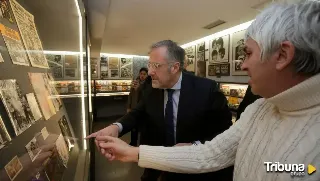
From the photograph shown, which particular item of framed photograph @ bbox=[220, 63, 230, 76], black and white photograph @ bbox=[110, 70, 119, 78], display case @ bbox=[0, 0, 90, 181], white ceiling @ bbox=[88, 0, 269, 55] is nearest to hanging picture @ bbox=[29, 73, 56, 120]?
display case @ bbox=[0, 0, 90, 181]

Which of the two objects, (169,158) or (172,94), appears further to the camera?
(172,94)

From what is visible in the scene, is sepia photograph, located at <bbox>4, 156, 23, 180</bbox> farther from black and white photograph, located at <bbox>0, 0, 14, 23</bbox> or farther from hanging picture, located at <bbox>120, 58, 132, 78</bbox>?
hanging picture, located at <bbox>120, 58, 132, 78</bbox>

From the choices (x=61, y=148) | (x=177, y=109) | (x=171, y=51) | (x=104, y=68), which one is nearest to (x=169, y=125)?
(x=177, y=109)

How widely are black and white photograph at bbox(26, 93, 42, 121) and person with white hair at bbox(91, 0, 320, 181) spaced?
0.66 m

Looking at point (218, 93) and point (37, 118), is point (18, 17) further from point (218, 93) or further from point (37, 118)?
point (218, 93)

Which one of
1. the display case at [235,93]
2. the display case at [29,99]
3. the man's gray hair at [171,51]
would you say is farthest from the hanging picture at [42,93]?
the display case at [235,93]

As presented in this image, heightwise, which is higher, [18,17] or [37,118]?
[18,17]

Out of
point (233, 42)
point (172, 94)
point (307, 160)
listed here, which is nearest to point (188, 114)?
point (172, 94)

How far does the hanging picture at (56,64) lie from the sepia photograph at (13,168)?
0.53 meters

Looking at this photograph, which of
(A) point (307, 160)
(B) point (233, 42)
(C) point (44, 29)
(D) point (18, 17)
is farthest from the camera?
(B) point (233, 42)

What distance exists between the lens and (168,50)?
4.63 feet

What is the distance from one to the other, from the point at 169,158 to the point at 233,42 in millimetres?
4029

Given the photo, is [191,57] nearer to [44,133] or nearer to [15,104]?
[44,133]

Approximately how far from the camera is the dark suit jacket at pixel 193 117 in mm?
1288
